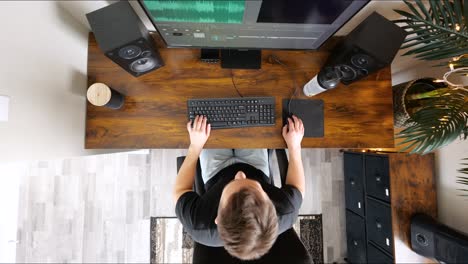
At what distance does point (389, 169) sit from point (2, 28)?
2.08m

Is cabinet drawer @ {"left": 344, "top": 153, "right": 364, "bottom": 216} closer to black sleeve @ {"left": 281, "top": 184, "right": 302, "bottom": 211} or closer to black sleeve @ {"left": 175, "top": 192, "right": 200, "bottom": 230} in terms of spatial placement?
black sleeve @ {"left": 281, "top": 184, "right": 302, "bottom": 211}

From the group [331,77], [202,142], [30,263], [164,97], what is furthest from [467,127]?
[30,263]

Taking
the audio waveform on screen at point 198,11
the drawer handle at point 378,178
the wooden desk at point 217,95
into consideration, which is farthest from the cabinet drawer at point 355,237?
the audio waveform on screen at point 198,11

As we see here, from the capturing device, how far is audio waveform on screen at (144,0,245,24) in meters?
0.78

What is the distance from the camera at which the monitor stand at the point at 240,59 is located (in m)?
1.25

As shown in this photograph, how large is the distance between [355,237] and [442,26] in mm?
1812

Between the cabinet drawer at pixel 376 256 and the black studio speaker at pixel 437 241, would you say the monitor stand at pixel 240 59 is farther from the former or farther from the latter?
the cabinet drawer at pixel 376 256

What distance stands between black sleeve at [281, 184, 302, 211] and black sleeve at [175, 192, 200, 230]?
1.33 ft

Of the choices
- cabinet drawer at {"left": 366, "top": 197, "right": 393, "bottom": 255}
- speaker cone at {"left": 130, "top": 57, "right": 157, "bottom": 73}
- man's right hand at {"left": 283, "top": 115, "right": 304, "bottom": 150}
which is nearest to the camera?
speaker cone at {"left": 130, "top": 57, "right": 157, "bottom": 73}

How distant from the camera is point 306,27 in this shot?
Result: 3.12 feet

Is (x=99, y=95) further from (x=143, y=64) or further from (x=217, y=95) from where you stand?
(x=217, y=95)

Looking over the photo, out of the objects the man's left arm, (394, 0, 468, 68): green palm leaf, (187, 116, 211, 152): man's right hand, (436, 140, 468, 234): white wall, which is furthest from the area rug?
(394, 0, 468, 68): green palm leaf

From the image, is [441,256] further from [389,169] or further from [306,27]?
[306,27]

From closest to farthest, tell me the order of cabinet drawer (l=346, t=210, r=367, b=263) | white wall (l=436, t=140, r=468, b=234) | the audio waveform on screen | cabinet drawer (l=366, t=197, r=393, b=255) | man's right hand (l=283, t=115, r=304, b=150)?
the audio waveform on screen, man's right hand (l=283, t=115, r=304, b=150), white wall (l=436, t=140, r=468, b=234), cabinet drawer (l=366, t=197, r=393, b=255), cabinet drawer (l=346, t=210, r=367, b=263)
